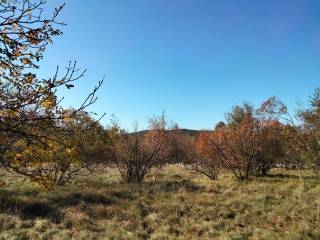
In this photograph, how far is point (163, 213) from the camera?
11.4m

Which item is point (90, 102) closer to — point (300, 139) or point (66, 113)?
point (66, 113)

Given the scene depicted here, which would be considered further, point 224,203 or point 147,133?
point 147,133

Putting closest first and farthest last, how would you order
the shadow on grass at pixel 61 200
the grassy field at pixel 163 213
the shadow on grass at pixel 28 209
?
the grassy field at pixel 163 213
the shadow on grass at pixel 28 209
the shadow on grass at pixel 61 200

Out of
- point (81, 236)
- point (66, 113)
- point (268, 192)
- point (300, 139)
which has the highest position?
point (300, 139)

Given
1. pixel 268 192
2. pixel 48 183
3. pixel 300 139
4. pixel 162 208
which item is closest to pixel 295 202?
pixel 268 192

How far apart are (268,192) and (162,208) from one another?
485cm

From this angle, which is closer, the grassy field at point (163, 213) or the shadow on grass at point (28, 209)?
the grassy field at point (163, 213)

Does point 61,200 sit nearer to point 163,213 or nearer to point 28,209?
point 28,209

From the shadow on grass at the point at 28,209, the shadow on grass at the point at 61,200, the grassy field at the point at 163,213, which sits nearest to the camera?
the grassy field at the point at 163,213

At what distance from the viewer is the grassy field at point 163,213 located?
916 cm

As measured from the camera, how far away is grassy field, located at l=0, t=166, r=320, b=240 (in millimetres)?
9156

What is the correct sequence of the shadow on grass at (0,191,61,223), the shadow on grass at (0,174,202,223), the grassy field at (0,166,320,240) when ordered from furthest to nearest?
the shadow on grass at (0,174,202,223), the shadow on grass at (0,191,61,223), the grassy field at (0,166,320,240)

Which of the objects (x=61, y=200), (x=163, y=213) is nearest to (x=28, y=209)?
(x=61, y=200)

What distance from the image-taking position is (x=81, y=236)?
8930 millimetres
